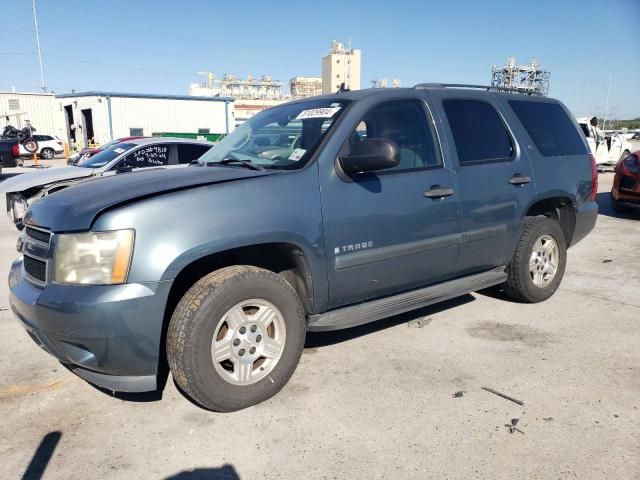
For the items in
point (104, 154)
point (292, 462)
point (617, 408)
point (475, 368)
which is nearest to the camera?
point (292, 462)

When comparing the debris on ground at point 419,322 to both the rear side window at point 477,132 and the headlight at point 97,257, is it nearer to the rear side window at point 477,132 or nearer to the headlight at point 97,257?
the rear side window at point 477,132

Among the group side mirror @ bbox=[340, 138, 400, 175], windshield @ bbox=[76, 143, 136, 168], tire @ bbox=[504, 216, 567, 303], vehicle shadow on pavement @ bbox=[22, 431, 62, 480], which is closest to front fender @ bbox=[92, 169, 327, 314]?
side mirror @ bbox=[340, 138, 400, 175]

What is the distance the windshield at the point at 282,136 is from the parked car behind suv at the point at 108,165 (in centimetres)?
390

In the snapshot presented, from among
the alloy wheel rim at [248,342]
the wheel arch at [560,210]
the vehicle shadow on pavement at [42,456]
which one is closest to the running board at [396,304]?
the alloy wheel rim at [248,342]

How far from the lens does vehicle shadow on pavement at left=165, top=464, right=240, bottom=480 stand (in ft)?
7.68

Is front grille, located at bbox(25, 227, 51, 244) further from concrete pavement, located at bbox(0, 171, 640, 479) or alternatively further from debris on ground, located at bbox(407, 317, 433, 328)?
debris on ground, located at bbox(407, 317, 433, 328)

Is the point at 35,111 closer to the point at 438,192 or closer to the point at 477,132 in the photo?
the point at 477,132

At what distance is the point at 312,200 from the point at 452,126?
4.90 ft

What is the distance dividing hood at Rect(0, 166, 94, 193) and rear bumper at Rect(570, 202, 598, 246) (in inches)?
263

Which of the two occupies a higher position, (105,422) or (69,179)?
(69,179)

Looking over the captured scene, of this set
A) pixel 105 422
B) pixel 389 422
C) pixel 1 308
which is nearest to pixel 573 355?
pixel 389 422

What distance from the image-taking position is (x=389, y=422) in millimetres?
2756

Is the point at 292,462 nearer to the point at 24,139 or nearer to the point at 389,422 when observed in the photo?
the point at 389,422

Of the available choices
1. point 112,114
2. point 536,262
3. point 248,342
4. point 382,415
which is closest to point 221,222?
point 248,342
